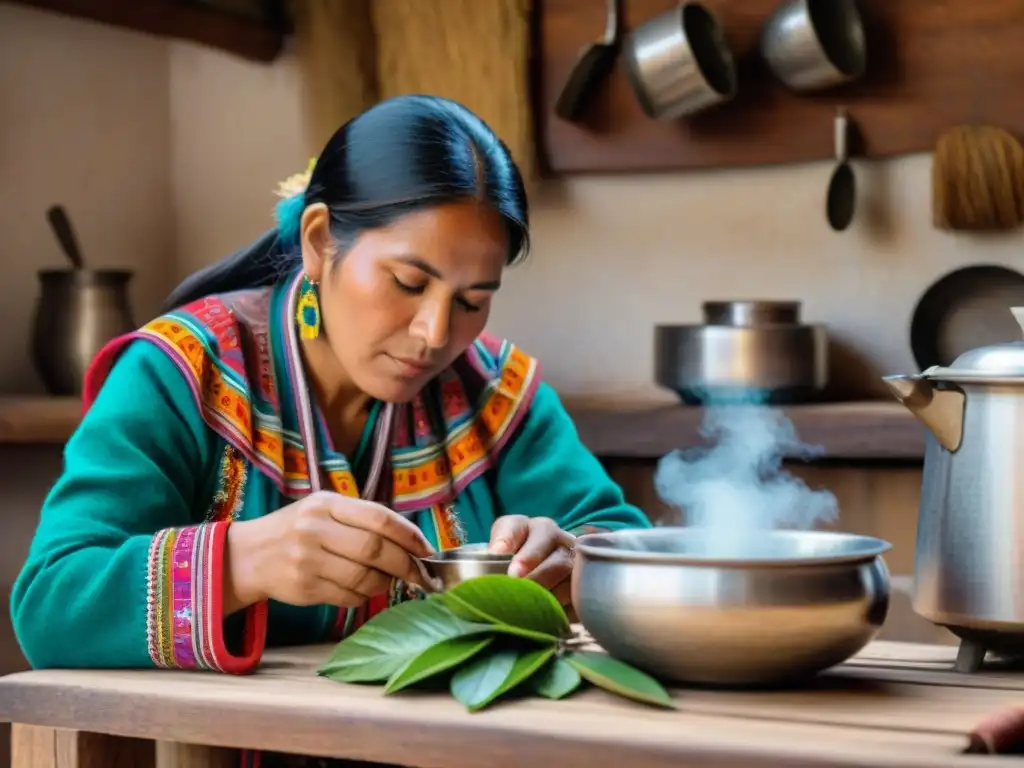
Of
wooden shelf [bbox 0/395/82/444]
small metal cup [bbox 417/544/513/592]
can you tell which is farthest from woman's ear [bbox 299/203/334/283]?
wooden shelf [bbox 0/395/82/444]

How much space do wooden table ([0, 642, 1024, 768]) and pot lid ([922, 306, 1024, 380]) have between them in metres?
0.26

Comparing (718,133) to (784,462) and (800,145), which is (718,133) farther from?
(784,462)

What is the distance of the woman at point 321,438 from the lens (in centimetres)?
136

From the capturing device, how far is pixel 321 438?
1.78 meters

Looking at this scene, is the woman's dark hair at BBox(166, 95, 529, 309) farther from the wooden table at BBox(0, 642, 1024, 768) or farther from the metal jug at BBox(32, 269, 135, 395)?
the metal jug at BBox(32, 269, 135, 395)

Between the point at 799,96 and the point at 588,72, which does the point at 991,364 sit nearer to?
the point at 799,96

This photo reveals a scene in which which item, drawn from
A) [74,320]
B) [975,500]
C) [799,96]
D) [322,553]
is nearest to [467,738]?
[322,553]

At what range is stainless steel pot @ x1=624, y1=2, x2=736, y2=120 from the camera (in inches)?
114

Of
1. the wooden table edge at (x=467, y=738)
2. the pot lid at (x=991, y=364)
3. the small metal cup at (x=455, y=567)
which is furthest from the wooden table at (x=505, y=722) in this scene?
the pot lid at (x=991, y=364)

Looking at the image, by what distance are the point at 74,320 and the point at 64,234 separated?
7.1 inches

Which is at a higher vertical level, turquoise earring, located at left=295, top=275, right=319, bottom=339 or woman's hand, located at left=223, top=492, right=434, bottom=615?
turquoise earring, located at left=295, top=275, right=319, bottom=339

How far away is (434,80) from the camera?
3.11m

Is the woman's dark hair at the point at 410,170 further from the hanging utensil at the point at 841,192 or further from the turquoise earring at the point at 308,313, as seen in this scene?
the hanging utensil at the point at 841,192

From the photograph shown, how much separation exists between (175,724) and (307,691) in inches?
4.4
